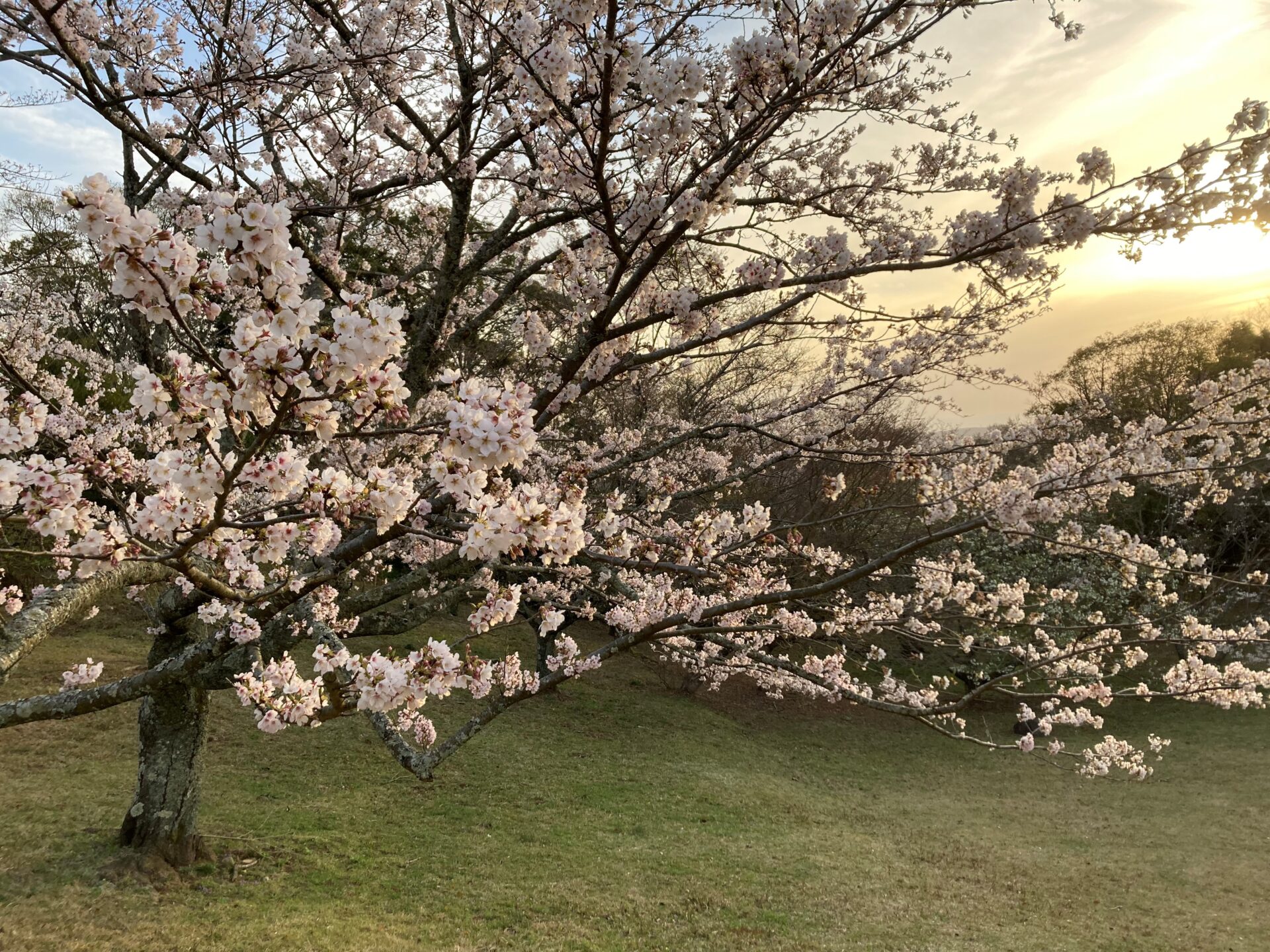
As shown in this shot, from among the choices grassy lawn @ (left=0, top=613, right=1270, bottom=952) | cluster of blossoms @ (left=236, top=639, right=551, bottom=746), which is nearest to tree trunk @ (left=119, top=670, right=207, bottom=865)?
grassy lawn @ (left=0, top=613, right=1270, bottom=952)

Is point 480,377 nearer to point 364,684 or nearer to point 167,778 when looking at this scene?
point 364,684

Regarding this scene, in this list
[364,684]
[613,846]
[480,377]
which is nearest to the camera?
[364,684]

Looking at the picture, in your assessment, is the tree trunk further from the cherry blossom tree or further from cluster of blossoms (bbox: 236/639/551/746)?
cluster of blossoms (bbox: 236/639/551/746)

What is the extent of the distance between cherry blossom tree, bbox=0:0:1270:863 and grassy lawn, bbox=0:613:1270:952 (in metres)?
1.15

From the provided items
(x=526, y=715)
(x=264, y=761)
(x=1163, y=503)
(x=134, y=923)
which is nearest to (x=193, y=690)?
(x=134, y=923)

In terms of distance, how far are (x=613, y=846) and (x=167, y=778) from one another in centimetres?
420

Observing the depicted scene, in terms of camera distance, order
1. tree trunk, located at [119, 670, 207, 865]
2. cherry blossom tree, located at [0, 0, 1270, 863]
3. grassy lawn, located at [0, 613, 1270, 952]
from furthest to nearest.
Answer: tree trunk, located at [119, 670, 207, 865] < grassy lawn, located at [0, 613, 1270, 952] < cherry blossom tree, located at [0, 0, 1270, 863]

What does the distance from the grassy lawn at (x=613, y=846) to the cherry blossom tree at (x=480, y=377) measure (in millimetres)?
1154

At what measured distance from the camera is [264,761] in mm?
8289

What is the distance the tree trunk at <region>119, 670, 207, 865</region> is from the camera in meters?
5.37

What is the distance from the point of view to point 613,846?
7039 mm

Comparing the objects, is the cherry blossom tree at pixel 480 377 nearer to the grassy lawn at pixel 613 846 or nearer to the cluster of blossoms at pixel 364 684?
the cluster of blossoms at pixel 364 684

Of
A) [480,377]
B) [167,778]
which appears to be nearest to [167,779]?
[167,778]

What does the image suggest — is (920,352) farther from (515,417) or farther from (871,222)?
(515,417)
